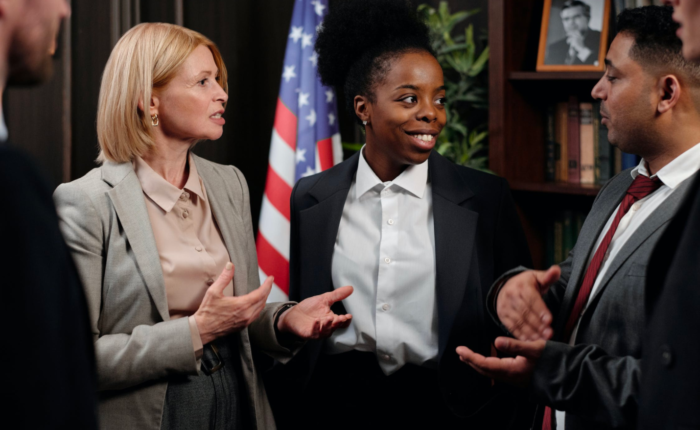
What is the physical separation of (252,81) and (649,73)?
2074 mm

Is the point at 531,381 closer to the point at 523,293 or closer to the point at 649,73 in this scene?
the point at 523,293

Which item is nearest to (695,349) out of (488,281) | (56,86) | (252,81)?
(488,281)

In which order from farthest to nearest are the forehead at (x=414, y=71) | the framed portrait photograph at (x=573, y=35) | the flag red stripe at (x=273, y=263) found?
the flag red stripe at (x=273, y=263)
the framed portrait photograph at (x=573, y=35)
the forehead at (x=414, y=71)

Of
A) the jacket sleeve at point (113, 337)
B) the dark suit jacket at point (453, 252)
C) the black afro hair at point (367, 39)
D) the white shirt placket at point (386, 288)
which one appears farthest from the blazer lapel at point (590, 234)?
the jacket sleeve at point (113, 337)

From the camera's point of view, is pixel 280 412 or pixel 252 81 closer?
pixel 280 412

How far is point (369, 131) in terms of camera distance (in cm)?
184

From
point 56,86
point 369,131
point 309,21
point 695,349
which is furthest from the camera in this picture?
point 309,21

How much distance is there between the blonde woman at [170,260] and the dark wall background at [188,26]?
622mm

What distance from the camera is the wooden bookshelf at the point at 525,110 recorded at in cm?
250

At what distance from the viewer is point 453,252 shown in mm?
1651

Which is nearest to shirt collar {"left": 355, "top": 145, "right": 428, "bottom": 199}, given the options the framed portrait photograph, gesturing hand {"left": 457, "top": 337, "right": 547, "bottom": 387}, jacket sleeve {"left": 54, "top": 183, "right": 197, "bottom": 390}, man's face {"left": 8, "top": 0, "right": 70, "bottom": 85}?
gesturing hand {"left": 457, "top": 337, "right": 547, "bottom": 387}

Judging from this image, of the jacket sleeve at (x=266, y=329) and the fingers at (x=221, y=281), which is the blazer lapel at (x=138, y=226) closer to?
the fingers at (x=221, y=281)

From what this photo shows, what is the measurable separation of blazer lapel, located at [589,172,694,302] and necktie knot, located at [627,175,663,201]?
0.09 metres

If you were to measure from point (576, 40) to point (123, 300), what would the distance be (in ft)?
6.40
